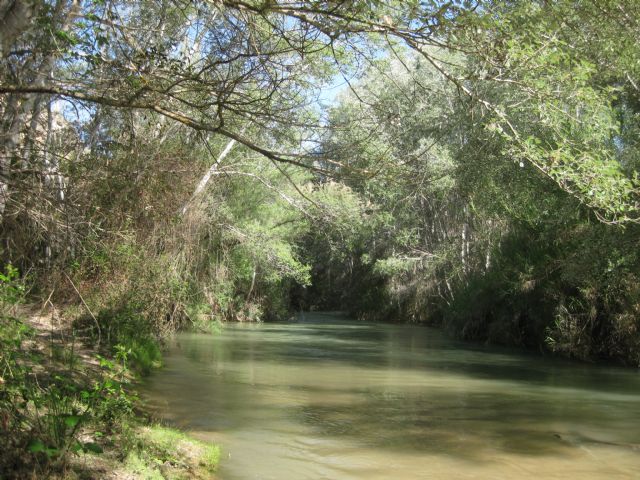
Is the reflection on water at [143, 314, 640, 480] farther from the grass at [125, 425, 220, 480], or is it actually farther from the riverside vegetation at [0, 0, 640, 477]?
the riverside vegetation at [0, 0, 640, 477]

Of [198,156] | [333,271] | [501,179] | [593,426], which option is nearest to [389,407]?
[593,426]

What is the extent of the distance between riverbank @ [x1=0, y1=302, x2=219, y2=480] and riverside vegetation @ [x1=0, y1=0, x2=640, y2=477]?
29 millimetres

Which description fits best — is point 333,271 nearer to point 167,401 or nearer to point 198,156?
point 198,156

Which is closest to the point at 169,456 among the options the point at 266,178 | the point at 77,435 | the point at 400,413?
the point at 77,435

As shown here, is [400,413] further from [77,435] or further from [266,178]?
[266,178]

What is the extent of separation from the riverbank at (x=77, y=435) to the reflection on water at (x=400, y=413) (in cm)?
63

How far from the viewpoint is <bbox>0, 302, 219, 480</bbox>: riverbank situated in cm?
432

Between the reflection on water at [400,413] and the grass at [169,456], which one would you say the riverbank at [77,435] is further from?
the reflection on water at [400,413]

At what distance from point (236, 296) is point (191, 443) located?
22.7m

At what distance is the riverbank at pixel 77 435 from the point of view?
4316mm

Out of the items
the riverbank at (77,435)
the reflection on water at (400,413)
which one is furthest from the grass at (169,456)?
the reflection on water at (400,413)

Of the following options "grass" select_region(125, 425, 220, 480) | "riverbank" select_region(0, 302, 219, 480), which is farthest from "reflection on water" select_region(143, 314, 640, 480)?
"riverbank" select_region(0, 302, 219, 480)

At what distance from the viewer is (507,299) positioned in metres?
20.0

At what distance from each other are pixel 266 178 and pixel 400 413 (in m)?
14.0
